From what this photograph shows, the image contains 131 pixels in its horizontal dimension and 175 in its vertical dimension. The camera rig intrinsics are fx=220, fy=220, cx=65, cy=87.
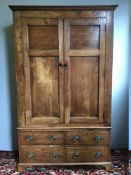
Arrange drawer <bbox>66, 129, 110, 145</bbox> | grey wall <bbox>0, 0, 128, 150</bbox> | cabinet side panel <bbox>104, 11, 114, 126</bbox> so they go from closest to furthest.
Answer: cabinet side panel <bbox>104, 11, 114, 126</bbox>, drawer <bbox>66, 129, 110, 145</bbox>, grey wall <bbox>0, 0, 128, 150</bbox>

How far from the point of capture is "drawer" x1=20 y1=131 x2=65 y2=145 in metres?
2.29

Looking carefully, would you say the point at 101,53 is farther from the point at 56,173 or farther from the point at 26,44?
the point at 56,173

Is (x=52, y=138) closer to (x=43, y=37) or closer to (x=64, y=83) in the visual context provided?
(x=64, y=83)

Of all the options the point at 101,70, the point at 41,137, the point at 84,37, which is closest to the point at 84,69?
the point at 101,70

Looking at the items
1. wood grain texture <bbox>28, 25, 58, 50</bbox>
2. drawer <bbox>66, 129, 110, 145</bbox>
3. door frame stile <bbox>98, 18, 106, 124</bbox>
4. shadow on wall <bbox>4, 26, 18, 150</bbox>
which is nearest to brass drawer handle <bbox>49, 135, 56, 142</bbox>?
drawer <bbox>66, 129, 110, 145</bbox>

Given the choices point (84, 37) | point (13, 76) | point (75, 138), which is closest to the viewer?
point (84, 37)

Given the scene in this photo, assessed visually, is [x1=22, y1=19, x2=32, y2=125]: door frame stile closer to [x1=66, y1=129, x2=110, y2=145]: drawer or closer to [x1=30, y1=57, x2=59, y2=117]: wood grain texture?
[x1=30, y1=57, x2=59, y2=117]: wood grain texture

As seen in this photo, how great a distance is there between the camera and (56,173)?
2.35 metres

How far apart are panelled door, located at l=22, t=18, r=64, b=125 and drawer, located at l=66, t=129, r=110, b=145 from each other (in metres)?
0.20

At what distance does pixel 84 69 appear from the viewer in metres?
2.20

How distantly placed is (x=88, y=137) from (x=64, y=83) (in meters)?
0.62

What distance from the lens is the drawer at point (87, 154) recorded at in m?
2.32

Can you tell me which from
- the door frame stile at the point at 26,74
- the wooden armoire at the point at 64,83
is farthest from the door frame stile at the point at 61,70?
the door frame stile at the point at 26,74

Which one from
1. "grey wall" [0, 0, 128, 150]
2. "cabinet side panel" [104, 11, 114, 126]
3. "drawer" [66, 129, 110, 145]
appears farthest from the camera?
"grey wall" [0, 0, 128, 150]
